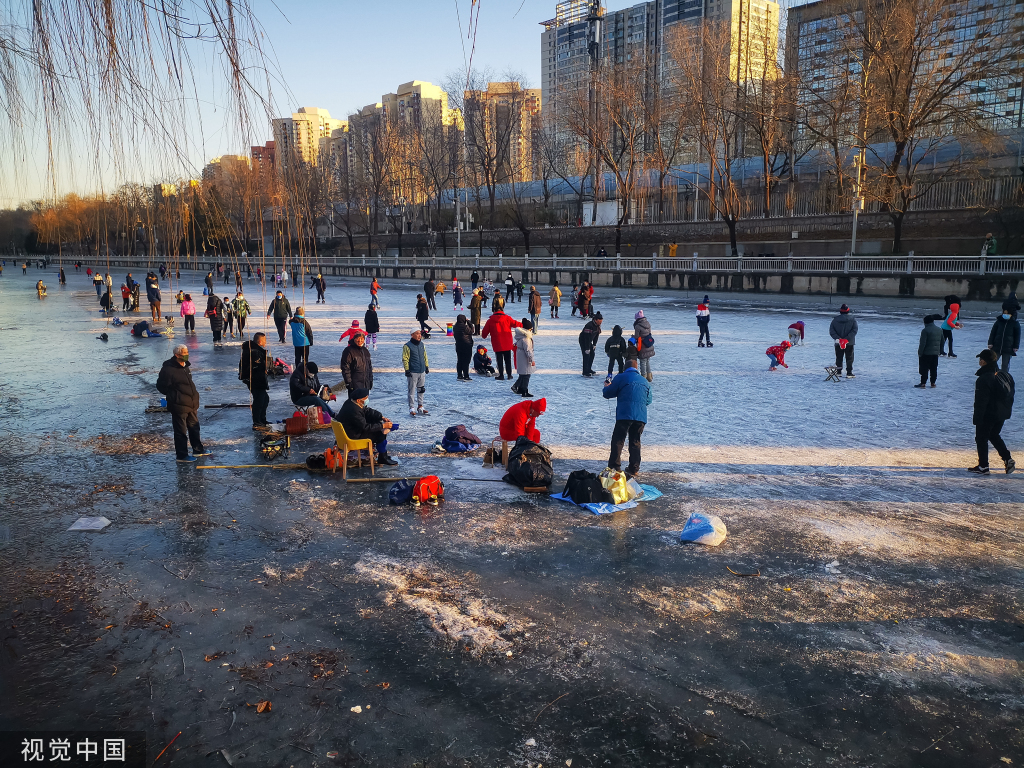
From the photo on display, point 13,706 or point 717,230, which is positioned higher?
point 717,230

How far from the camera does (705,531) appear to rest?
648cm

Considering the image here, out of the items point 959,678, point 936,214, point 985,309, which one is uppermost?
point 936,214

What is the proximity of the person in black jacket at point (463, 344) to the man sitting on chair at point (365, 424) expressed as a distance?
5.08 meters

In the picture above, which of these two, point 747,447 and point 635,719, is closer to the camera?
point 635,719

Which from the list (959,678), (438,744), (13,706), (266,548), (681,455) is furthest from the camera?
(681,455)

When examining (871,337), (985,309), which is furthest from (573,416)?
(985,309)

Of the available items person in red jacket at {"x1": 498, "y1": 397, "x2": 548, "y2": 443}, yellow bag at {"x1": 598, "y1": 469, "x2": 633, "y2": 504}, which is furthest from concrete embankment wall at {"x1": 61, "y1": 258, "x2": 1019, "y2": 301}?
yellow bag at {"x1": 598, "y1": 469, "x2": 633, "y2": 504}

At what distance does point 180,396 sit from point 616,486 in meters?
5.96

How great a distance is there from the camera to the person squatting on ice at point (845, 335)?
13.9m

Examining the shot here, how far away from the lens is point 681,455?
9.29 meters

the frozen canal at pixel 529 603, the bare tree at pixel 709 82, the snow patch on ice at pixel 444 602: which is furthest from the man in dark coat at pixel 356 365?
the bare tree at pixel 709 82

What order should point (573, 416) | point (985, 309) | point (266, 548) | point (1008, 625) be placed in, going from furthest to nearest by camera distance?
point (985, 309) < point (573, 416) < point (266, 548) < point (1008, 625)

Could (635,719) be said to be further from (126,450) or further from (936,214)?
(936,214)

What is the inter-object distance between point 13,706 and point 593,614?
3.94 meters
